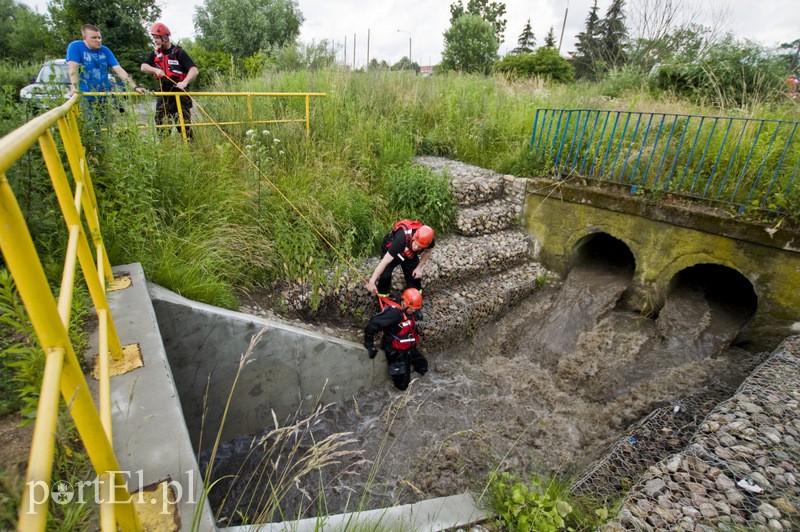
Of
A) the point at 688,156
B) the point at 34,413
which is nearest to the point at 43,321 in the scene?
the point at 34,413

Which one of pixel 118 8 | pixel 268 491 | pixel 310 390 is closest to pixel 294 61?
pixel 118 8

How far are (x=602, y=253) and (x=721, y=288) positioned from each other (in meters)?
1.80

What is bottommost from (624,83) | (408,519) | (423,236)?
(408,519)

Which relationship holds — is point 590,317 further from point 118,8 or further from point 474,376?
point 118,8

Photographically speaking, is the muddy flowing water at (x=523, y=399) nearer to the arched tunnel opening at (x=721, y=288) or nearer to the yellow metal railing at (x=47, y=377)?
the arched tunnel opening at (x=721, y=288)

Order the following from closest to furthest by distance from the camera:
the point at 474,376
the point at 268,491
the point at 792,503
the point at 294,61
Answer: the point at 792,503, the point at 268,491, the point at 474,376, the point at 294,61

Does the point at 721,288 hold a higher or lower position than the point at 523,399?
higher

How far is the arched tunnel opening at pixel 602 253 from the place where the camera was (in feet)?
22.2

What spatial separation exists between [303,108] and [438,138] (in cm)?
275

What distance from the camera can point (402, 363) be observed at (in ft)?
16.0

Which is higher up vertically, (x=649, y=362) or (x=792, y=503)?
(x=792, y=503)

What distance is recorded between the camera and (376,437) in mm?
4387

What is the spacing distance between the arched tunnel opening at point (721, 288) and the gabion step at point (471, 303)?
2.12 m

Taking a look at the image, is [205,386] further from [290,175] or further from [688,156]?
[688,156]
